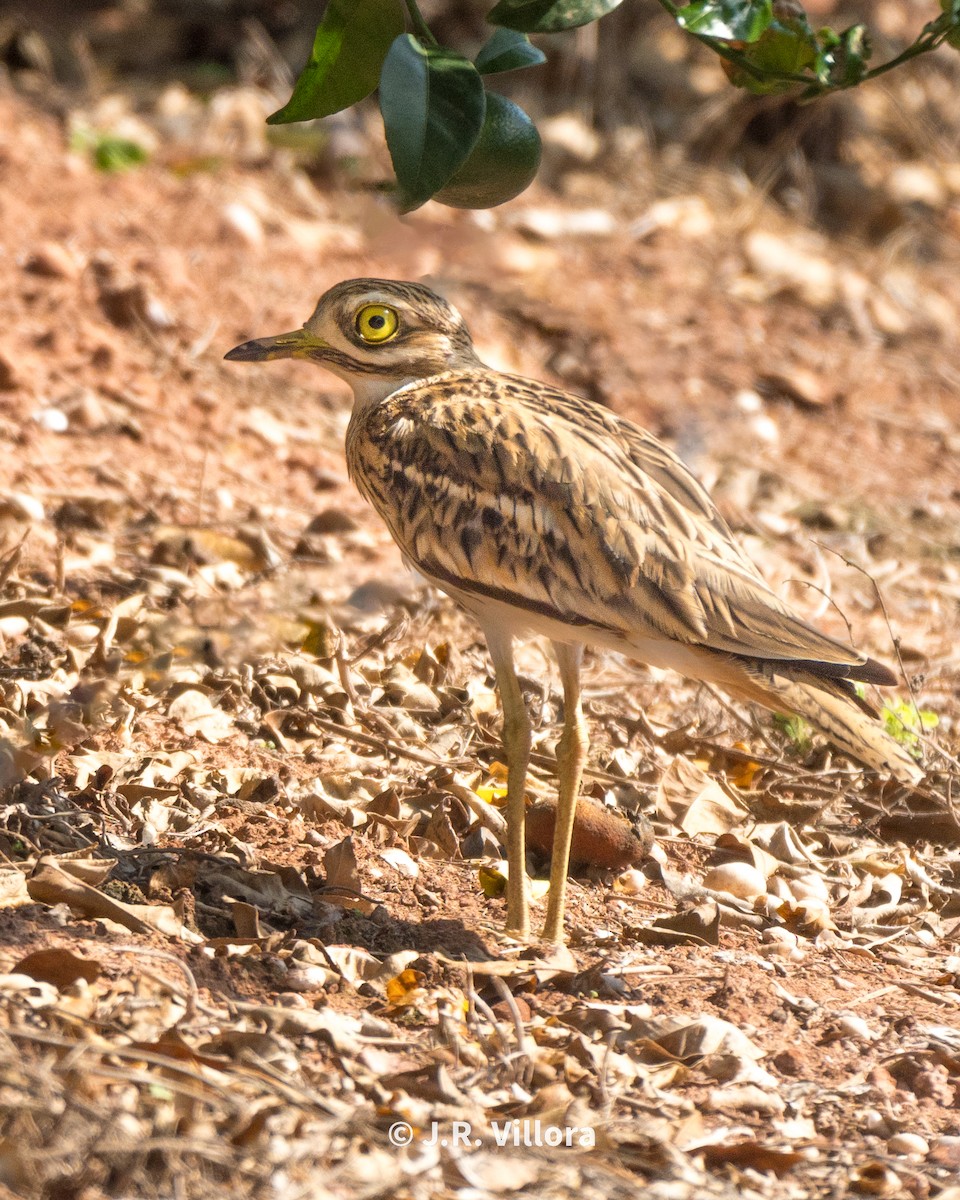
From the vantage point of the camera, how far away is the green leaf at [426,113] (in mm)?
2779

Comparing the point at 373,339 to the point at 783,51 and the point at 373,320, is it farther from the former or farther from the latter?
the point at 783,51

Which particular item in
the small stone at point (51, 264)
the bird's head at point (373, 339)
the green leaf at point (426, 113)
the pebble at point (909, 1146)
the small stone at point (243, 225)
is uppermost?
the small stone at point (243, 225)

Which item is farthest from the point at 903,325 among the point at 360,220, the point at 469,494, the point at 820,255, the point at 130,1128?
the point at 130,1128

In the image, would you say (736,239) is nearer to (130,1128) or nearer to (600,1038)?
(600,1038)

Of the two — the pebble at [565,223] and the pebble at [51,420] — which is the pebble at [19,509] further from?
the pebble at [565,223]

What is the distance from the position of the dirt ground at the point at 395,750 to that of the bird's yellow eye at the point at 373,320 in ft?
3.00

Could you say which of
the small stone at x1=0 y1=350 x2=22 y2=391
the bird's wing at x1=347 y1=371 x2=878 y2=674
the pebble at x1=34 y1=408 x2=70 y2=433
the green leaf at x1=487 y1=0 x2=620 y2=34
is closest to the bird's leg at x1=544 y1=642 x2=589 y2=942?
the bird's wing at x1=347 y1=371 x2=878 y2=674

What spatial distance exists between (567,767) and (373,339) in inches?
49.2

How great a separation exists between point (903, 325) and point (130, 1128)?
281 inches

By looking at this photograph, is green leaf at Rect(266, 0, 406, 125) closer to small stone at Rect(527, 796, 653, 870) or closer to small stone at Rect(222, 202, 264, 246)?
small stone at Rect(527, 796, 653, 870)

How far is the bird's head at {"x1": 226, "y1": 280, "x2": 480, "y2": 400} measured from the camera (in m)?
4.08

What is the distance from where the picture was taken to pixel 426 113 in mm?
2809

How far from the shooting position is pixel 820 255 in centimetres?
901

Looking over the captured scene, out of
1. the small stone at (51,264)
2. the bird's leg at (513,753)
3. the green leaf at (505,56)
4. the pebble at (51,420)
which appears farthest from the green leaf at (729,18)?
the small stone at (51,264)
